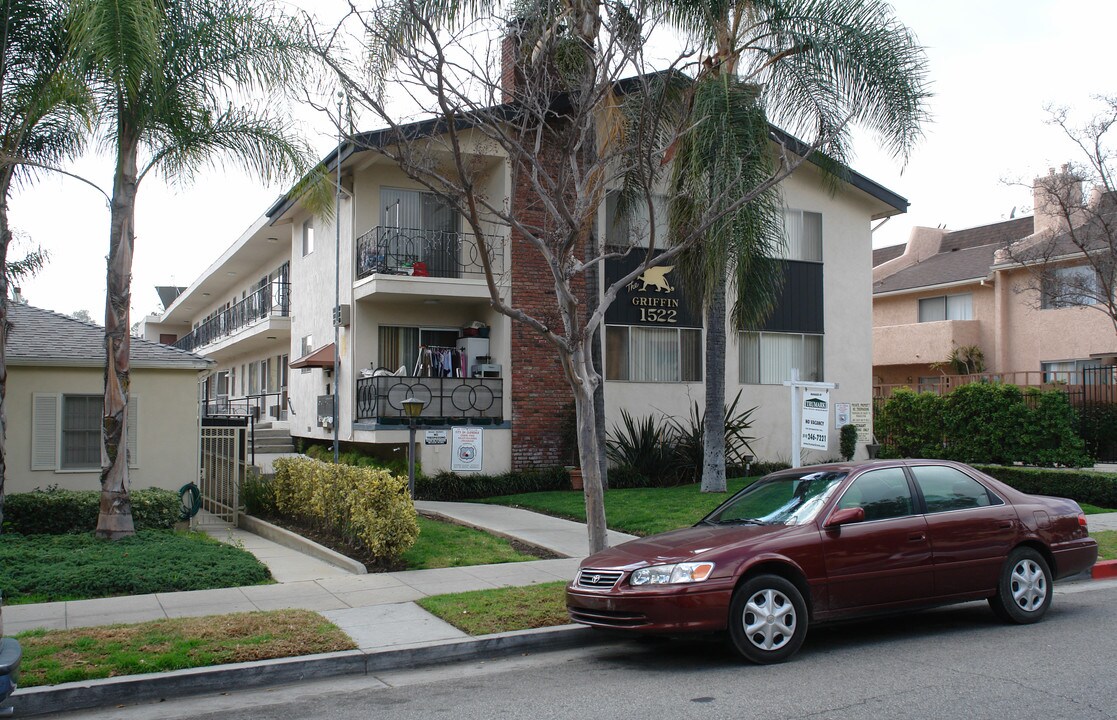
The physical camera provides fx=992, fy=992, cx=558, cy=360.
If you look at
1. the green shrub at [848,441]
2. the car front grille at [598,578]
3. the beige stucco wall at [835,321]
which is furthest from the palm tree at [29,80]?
the green shrub at [848,441]

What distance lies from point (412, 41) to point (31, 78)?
234 inches

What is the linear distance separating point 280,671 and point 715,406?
11.6m

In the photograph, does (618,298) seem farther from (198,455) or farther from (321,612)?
(321,612)

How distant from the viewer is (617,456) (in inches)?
790

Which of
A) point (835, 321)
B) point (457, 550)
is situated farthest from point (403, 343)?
point (835, 321)

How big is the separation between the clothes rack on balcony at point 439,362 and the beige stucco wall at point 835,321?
6045mm

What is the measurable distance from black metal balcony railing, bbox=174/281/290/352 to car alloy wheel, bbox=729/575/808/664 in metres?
21.2

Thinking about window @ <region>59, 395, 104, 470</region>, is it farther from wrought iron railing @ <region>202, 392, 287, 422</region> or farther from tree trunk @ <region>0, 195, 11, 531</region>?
wrought iron railing @ <region>202, 392, 287, 422</region>

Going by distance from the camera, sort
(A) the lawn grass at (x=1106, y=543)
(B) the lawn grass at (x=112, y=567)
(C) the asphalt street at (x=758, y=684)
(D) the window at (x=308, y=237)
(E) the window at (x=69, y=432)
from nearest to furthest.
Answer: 1. (C) the asphalt street at (x=758, y=684)
2. (B) the lawn grass at (x=112, y=567)
3. (A) the lawn grass at (x=1106, y=543)
4. (E) the window at (x=69, y=432)
5. (D) the window at (x=308, y=237)

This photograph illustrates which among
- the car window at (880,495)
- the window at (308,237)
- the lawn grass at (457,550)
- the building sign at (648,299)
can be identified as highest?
the window at (308,237)

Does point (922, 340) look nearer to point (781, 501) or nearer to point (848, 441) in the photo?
point (848, 441)

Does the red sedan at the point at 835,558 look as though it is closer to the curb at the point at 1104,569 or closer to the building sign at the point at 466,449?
the curb at the point at 1104,569

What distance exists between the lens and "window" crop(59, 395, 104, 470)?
14.8 m

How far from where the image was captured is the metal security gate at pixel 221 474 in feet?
52.5
